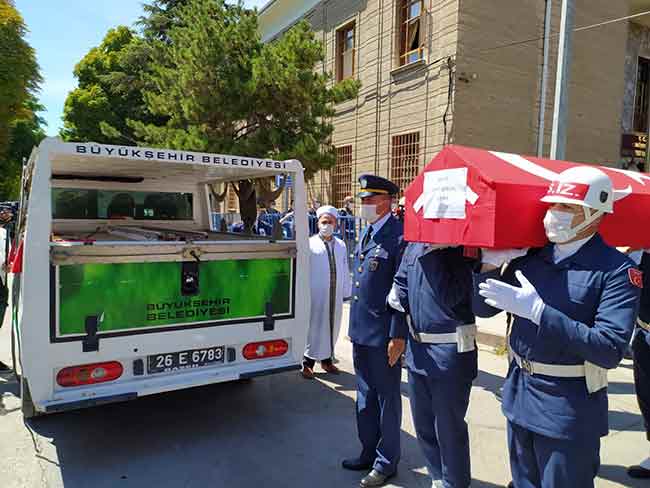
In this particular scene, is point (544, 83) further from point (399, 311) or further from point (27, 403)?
point (27, 403)

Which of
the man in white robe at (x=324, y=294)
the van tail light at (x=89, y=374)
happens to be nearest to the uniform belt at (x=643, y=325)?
the man in white robe at (x=324, y=294)

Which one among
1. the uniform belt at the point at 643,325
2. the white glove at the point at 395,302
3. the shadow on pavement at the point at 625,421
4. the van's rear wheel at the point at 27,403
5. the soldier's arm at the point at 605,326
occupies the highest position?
the soldier's arm at the point at 605,326

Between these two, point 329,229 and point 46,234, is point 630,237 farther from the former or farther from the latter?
point 46,234

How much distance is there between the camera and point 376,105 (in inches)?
578

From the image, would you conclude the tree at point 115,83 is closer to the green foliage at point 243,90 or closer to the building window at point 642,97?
the green foliage at point 243,90

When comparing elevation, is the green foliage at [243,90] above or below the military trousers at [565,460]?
above

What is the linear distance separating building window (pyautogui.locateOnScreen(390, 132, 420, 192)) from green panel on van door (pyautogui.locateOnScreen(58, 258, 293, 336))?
382 inches

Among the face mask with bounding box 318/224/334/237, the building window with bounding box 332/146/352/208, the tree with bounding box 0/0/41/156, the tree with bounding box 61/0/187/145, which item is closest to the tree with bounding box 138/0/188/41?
the tree with bounding box 61/0/187/145

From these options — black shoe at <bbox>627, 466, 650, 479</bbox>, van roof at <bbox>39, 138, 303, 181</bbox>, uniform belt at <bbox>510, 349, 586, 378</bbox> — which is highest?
van roof at <bbox>39, 138, 303, 181</bbox>

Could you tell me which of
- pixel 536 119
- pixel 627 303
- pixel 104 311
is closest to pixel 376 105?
pixel 536 119

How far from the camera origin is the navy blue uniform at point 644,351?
11.3 feet

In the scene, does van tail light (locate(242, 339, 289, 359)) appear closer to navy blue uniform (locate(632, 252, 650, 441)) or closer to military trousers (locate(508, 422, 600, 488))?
military trousers (locate(508, 422, 600, 488))

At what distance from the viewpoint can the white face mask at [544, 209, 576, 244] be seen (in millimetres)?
2111

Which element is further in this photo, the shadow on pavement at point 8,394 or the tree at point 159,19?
the tree at point 159,19
